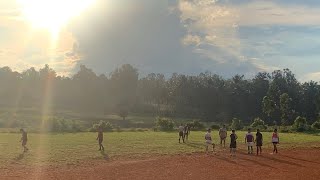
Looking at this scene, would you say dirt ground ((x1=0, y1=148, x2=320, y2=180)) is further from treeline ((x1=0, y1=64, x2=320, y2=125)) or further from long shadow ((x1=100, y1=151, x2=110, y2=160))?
treeline ((x1=0, y1=64, x2=320, y2=125))

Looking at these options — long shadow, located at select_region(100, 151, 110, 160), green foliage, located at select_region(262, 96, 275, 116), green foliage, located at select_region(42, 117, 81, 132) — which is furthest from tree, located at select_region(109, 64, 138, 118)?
long shadow, located at select_region(100, 151, 110, 160)

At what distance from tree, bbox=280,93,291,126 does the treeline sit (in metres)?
4.55

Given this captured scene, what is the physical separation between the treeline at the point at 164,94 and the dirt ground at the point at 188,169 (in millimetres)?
83616

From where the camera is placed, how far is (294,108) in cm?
12631

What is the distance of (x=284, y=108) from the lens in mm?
105438

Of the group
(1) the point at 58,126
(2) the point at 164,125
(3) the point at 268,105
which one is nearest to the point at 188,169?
(1) the point at 58,126

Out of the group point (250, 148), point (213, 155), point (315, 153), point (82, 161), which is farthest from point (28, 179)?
point (315, 153)

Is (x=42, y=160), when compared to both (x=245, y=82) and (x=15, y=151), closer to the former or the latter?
(x=15, y=151)

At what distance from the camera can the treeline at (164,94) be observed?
423ft

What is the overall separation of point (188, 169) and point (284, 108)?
83038mm

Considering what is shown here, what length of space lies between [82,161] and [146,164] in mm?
5104

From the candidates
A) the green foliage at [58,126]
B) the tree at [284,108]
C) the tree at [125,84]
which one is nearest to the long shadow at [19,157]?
the green foliage at [58,126]

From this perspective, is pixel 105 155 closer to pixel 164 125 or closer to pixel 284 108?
pixel 164 125

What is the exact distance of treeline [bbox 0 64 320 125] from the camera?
129000 millimetres
